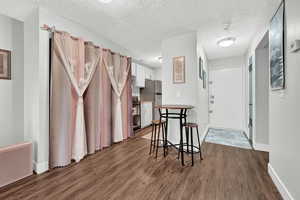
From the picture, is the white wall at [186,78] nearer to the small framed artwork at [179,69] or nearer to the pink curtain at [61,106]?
the small framed artwork at [179,69]

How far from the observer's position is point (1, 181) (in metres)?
1.65

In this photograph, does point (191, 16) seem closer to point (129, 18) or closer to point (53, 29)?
point (129, 18)

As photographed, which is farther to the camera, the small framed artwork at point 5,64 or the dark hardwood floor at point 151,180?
the small framed artwork at point 5,64

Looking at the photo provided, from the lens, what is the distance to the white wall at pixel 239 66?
4114mm

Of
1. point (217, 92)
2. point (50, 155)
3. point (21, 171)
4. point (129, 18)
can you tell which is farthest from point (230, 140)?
point (21, 171)

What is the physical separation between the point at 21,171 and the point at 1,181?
7.7 inches

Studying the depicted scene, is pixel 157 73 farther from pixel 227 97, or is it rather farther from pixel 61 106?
pixel 61 106

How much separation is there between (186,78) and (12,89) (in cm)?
319

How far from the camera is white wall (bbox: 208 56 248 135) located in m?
4.11

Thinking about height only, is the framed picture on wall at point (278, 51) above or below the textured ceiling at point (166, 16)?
below

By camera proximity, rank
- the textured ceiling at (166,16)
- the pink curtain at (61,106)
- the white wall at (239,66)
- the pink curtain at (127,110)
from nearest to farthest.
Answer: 1. the textured ceiling at (166,16)
2. the pink curtain at (61,106)
3. the pink curtain at (127,110)
4. the white wall at (239,66)

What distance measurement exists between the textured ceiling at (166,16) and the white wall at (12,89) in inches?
32.5

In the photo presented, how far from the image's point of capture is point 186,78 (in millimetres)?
2795

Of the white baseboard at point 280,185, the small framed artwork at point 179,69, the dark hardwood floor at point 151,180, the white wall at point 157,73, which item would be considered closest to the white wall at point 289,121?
the white baseboard at point 280,185
